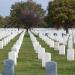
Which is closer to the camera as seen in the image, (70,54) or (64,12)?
(70,54)

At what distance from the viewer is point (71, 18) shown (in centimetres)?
6669

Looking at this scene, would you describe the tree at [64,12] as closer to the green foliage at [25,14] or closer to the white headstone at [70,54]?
the green foliage at [25,14]

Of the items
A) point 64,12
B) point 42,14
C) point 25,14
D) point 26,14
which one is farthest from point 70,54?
point 42,14

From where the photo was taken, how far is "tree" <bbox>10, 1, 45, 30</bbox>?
97.4m

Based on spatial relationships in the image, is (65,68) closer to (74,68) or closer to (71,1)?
(74,68)

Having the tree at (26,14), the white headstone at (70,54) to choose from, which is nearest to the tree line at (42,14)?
the tree at (26,14)

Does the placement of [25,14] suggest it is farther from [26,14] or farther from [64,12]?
[64,12]

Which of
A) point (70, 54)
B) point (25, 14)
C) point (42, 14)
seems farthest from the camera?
point (42, 14)

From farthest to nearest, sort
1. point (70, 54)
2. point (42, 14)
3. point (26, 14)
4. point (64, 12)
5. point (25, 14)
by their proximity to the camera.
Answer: point (42, 14), point (25, 14), point (26, 14), point (64, 12), point (70, 54)

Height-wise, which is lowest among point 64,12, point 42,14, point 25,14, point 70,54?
point 70,54

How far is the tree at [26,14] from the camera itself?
97.4 m

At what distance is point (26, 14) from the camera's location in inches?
4018

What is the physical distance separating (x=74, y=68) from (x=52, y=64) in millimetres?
7231

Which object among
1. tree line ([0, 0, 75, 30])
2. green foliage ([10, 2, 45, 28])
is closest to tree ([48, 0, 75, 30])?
tree line ([0, 0, 75, 30])
